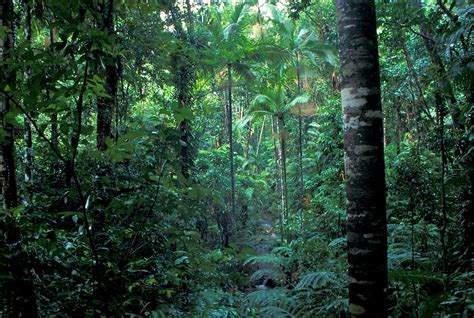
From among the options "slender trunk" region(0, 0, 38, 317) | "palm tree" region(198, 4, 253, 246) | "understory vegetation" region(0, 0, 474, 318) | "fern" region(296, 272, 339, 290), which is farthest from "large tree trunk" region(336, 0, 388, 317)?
"palm tree" region(198, 4, 253, 246)

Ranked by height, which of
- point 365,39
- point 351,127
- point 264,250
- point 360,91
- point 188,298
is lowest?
point 264,250

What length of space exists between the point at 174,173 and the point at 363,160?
114 cm

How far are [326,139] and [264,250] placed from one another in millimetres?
7668

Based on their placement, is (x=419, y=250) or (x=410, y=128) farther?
(x=410, y=128)

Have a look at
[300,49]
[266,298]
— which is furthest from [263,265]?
[266,298]

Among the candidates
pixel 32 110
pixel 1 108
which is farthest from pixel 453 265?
pixel 1 108

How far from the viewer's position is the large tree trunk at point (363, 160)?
6.89 ft

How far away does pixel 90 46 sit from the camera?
168cm

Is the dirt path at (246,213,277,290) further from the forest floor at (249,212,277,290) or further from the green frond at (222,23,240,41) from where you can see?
the green frond at (222,23,240,41)

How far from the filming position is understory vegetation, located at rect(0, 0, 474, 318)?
1830 mm

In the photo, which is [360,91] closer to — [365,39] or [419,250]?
[365,39]

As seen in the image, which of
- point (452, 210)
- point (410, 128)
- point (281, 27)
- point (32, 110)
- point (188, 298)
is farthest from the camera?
point (281, 27)

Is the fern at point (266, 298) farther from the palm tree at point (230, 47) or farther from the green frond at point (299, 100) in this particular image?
the green frond at point (299, 100)

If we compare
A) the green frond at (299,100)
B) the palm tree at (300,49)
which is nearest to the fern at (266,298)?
the palm tree at (300,49)
